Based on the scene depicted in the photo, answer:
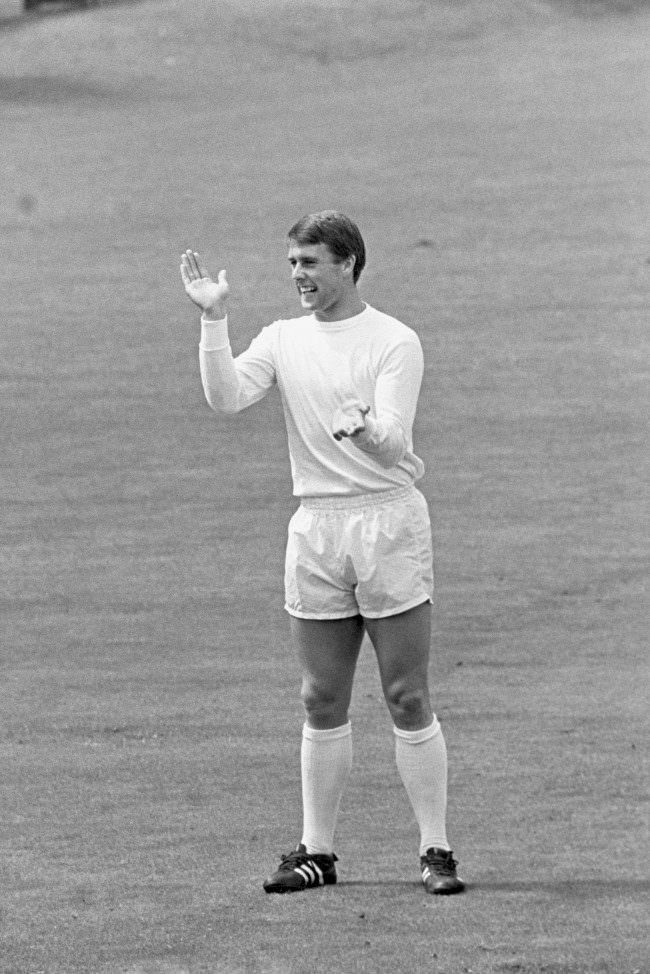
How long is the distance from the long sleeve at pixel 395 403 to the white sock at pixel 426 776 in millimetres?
826

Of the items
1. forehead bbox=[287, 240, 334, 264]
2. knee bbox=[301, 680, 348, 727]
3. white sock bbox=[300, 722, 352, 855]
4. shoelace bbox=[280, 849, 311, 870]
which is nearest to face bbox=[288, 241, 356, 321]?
forehead bbox=[287, 240, 334, 264]

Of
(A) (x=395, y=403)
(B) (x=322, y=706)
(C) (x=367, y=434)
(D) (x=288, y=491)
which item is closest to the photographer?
(C) (x=367, y=434)

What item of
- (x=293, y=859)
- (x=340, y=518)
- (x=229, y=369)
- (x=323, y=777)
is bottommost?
(x=293, y=859)

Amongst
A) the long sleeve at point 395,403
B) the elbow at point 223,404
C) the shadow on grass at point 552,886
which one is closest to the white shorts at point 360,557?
the long sleeve at point 395,403

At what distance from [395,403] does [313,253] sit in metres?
0.48

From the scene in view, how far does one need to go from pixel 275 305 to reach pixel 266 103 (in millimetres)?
9423

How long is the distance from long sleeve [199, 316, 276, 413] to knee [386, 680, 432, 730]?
905mm

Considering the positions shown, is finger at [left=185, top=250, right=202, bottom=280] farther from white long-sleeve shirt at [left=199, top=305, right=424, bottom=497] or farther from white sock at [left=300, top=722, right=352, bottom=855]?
white sock at [left=300, top=722, right=352, bottom=855]

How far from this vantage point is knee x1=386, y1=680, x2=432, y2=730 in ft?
20.6

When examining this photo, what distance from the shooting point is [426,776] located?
6.38m

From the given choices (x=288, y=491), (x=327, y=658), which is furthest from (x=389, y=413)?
(x=288, y=491)

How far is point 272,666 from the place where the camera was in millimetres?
9680

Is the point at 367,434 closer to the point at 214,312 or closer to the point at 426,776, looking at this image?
the point at 214,312

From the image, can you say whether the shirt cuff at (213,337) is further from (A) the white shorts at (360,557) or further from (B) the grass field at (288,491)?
(B) the grass field at (288,491)
